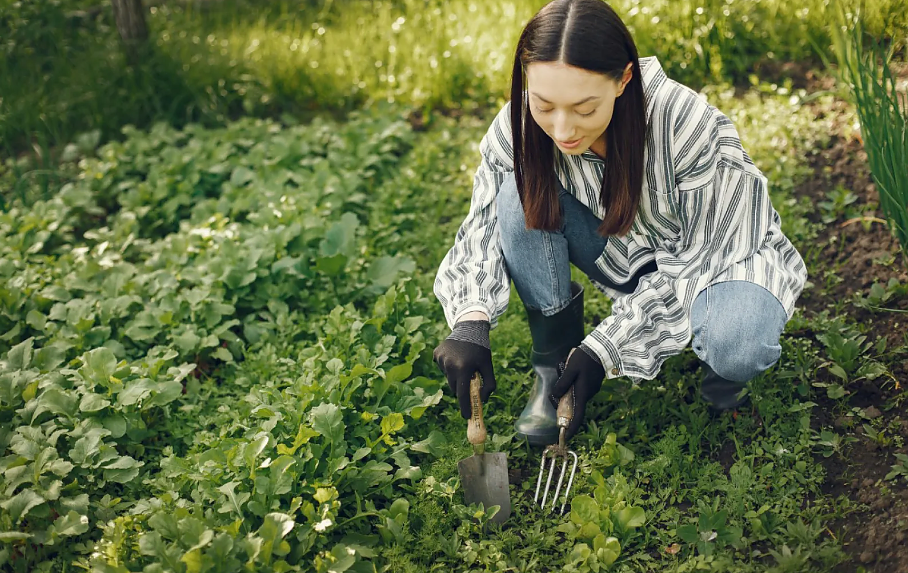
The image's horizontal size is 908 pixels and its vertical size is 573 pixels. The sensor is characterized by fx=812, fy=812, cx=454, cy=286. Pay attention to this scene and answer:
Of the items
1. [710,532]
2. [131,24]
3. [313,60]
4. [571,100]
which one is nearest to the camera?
[571,100]

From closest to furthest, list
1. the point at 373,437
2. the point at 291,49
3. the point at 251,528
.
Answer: the point at 251,528, the point at 373,437, the point at 291,49

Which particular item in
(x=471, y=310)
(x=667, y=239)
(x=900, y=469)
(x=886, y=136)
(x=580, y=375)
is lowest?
(x=900, y=469)

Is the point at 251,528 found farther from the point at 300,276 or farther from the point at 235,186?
the point at 235,186

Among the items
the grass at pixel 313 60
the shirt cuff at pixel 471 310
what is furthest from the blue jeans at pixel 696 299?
the grass at pixel 313 60

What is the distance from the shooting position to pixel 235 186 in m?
3.32

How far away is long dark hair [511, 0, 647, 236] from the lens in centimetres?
165

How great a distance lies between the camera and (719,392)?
210 centimetres

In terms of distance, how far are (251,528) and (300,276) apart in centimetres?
104

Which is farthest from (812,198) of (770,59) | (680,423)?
(680,423)

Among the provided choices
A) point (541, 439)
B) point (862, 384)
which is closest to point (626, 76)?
point (541, 439)

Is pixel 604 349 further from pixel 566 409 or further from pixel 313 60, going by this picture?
pixel 313 60

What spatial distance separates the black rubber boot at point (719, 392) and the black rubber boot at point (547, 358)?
13.9 inches

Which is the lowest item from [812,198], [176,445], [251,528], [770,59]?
[176,445]

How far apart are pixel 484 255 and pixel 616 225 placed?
0.35 metres
